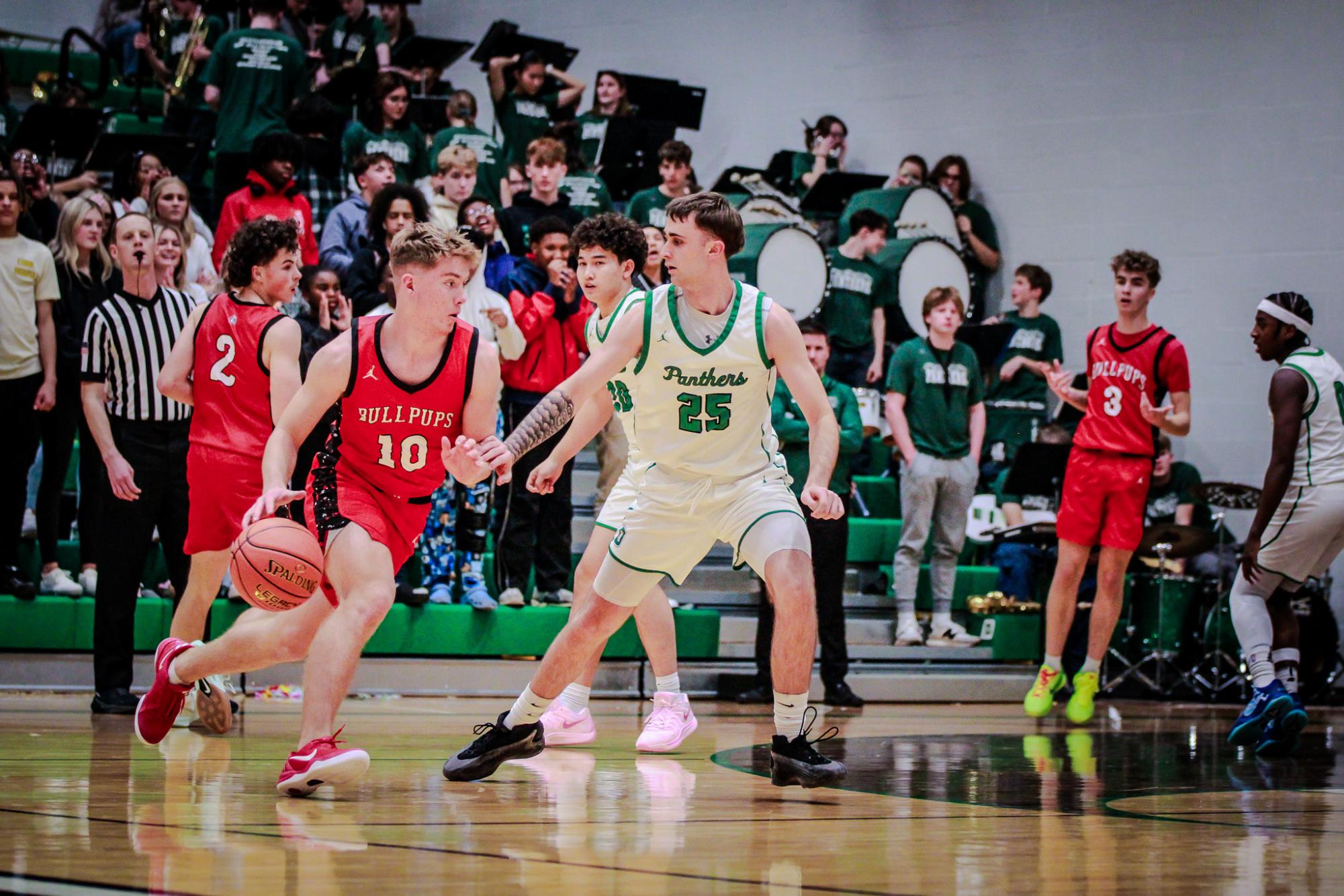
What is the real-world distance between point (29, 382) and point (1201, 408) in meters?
8.49

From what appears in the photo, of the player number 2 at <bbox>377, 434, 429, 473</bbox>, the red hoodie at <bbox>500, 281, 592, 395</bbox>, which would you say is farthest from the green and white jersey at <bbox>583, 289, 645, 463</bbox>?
the red hoodie at <bbox>500, 281, 592, 395</bbox>

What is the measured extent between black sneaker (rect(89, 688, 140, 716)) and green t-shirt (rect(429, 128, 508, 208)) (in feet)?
17.5

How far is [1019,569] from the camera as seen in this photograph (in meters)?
10.5

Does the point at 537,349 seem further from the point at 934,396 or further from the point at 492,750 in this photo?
the point at 492,750

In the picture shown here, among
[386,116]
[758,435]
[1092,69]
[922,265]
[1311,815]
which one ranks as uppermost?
[1092,69]

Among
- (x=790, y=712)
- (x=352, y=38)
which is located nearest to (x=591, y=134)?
(x=352, y=38)

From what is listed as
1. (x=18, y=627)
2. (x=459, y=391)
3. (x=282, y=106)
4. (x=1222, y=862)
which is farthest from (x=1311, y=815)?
(x=282, y=106)

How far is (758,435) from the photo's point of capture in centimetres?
473

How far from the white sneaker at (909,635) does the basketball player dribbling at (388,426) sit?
5383 mm

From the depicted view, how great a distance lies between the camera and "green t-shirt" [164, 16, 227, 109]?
43.0 feet

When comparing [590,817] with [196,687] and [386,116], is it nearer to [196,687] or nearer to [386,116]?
[196,687]

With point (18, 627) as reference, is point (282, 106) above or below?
above

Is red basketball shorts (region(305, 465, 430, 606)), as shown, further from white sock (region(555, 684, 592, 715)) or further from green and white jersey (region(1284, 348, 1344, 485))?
green and white jersey (region(1284, 348, 1344, 485))

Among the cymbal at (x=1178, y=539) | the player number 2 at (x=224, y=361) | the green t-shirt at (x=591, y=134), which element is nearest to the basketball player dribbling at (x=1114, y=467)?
the cymbal at (x=1178, y=539)
